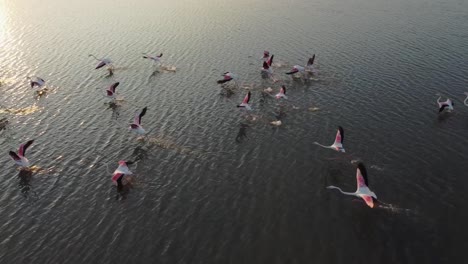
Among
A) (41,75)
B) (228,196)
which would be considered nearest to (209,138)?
(228,196)

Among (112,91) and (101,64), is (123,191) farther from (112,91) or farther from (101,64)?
(101,64)

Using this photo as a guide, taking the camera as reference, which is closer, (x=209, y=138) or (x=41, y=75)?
(x=209, y=138)

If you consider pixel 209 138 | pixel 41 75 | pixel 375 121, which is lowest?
pixel 41 75

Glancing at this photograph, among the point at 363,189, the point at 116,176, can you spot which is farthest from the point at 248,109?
the point at 363,189

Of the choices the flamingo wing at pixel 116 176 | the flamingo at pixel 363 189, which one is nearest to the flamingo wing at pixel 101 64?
the flamingo wing at pixel 116 176

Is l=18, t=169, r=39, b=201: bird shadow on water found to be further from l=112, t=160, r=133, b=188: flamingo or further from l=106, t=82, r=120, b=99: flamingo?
l=106, t=82, r=120, b=99: flamingo

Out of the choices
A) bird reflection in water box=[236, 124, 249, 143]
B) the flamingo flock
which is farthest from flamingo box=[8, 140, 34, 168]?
bird reflection in water box=[236, 124, 249, 143]

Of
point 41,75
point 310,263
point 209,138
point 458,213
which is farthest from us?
point 41,75

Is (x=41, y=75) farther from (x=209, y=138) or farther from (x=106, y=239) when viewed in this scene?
(x=106, y=239)
